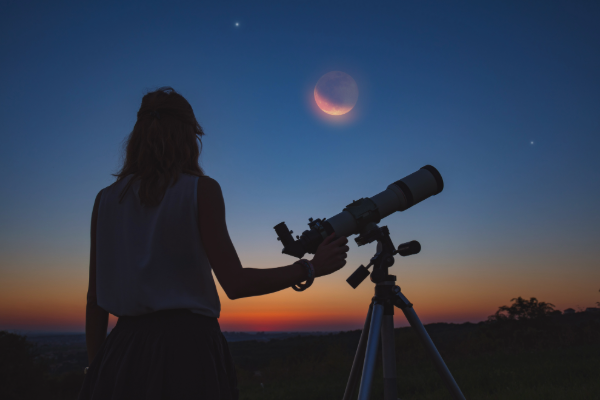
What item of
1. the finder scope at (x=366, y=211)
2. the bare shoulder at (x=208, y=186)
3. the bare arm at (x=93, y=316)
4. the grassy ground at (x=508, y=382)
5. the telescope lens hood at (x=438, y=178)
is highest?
the telescope lens hood at (x=438, y=178)

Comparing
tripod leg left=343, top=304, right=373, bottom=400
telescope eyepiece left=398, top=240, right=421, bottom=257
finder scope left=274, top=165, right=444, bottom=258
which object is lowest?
tripod leg left=343, top=304, right=373, bottom=400

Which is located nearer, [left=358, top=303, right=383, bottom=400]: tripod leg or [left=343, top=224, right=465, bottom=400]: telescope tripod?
[left=358, top=303, right=383, bottom=400]: tripod leg

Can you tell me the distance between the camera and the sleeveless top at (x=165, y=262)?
1.47m

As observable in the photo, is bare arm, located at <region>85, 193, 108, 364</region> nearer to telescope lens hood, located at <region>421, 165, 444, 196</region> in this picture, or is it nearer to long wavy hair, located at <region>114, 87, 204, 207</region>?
long wavy hair, located at <region>114, 87, 204, 207</region>

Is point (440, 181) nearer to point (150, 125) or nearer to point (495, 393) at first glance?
point (150, 125)

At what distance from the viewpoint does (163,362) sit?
143cm

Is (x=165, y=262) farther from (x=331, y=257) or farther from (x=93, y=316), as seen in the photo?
(x=331, y=257)

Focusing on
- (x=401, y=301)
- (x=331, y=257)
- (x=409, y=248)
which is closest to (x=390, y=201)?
(x=409, y=248)

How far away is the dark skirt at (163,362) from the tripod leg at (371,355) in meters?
1.31

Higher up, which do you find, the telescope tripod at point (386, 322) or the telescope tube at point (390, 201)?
the telescope tube at point (390, 201)

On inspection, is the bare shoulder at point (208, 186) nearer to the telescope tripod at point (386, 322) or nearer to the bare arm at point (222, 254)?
the bare arm at point (222, 254)

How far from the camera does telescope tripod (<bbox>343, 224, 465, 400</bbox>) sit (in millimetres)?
2866

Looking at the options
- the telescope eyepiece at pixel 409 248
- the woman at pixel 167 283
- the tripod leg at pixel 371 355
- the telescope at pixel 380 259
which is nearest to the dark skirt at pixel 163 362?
the woman at pixel 167 283

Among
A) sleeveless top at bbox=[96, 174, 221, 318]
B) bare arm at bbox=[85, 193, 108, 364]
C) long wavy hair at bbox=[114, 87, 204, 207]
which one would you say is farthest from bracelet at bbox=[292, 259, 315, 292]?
bare arm at bbox=[85, 193, 108, 364]
